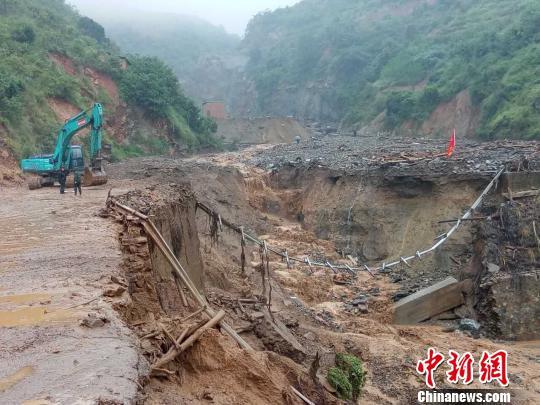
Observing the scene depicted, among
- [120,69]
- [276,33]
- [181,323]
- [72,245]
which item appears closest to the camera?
[181,323]

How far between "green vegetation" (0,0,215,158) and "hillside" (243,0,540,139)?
17.7 metres

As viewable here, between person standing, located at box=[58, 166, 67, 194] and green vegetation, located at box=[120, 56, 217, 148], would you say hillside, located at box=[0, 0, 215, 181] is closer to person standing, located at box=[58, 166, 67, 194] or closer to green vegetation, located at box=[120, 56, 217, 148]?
green vegetation, located at box=[120, 56, 217, 148]

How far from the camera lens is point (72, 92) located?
2692cm

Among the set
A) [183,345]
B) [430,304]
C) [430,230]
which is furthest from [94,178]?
[183,345]

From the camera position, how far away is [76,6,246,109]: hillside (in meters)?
86.2

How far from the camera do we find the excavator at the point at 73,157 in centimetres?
1568

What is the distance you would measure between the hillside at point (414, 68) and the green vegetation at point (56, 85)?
58.1 ft

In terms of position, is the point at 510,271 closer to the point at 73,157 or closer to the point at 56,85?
the point at 73,157

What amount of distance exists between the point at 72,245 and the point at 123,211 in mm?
1355

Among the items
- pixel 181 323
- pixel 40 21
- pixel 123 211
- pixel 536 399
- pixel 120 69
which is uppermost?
pixel 40 21

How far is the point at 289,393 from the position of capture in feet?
15.8

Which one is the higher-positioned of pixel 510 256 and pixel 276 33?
pixel 276 33

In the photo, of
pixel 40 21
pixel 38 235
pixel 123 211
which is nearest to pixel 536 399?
pixel 123 211

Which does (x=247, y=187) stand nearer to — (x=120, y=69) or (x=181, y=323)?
(x=120, y=69)
